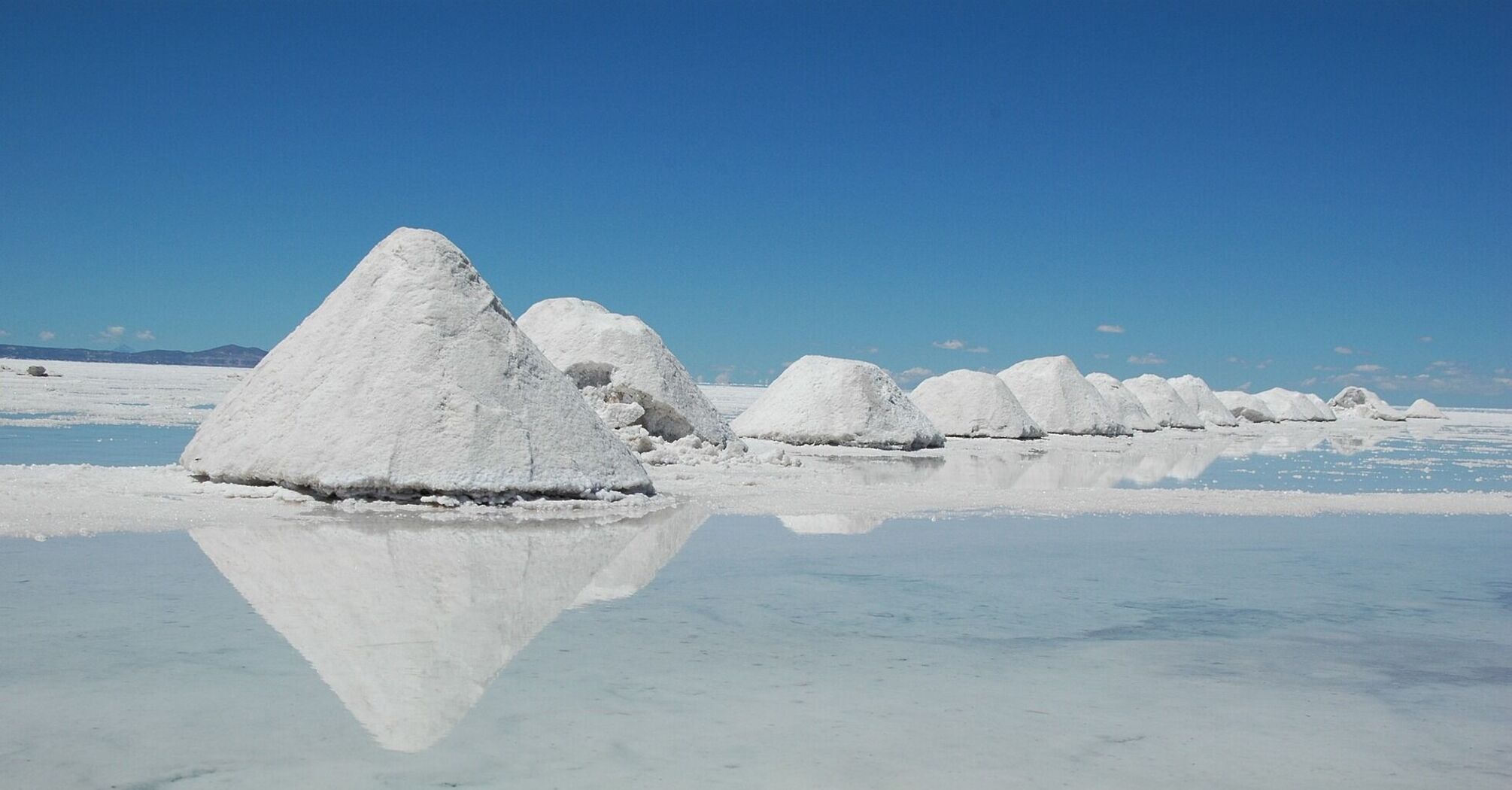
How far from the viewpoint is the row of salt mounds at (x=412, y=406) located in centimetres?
799

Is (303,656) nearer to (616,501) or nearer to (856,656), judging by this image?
(856,656)

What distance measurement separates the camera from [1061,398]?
27109mm

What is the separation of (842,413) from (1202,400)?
25045 mm

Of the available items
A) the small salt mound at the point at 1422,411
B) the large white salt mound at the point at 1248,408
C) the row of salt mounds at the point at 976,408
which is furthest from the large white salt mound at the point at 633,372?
the small salt mound at the point at 1422,411

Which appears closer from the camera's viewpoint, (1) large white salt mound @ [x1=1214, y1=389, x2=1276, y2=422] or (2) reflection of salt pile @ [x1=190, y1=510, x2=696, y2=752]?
(2) reflection of salt pile @ [x1=190, y1=510, x2=696, y2=752]

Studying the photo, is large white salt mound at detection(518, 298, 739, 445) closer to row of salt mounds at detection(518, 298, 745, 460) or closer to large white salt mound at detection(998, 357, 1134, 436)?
row of salt mounds at detection(518, 298, 745, 460)

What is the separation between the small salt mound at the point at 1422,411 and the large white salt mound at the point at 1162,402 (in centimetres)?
2878

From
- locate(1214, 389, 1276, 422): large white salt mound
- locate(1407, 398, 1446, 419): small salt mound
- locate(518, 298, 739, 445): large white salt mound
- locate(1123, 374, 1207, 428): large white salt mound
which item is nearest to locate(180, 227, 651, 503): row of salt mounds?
locate(518, 298, 739, 445): large white salt mound

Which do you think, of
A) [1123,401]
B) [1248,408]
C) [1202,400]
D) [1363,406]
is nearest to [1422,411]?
[1363,406]

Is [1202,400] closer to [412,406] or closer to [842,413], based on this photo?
[842,413]

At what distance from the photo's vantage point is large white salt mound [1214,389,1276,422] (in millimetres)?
45281

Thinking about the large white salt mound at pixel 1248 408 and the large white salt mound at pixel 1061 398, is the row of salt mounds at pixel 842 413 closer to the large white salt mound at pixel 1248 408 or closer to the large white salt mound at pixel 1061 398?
the large white salt mound at pixel 1061 398

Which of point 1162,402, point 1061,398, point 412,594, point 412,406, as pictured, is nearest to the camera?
point 412,594

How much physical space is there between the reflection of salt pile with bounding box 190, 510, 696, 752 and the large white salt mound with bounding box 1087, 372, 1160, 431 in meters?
25.2
